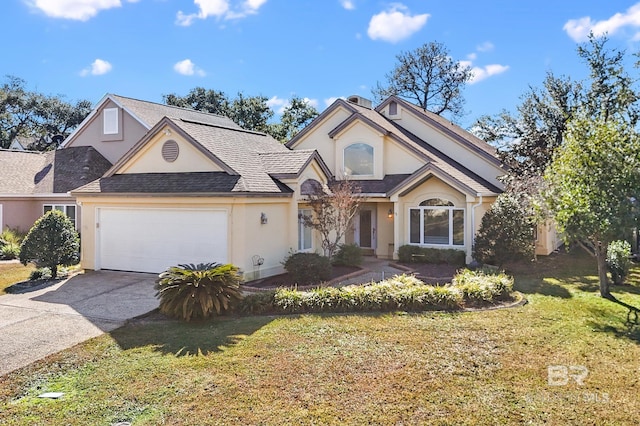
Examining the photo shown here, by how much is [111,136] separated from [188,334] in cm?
2065

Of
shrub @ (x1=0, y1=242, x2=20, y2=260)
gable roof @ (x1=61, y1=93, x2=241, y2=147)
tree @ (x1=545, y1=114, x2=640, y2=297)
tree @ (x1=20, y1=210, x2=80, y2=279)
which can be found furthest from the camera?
gable roof @ (x1=61, y1=93, x2=241, y2=147)

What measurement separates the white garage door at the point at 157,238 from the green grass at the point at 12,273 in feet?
8.95

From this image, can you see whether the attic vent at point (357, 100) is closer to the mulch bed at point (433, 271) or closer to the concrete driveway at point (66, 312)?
the mulch bed at point (433, 271)

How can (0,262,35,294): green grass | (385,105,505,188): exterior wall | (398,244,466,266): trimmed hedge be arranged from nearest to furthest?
(0,262,35,294): green grass
(398,244,466,266): trimmed hedge
(385,105,505,188): exterior wall

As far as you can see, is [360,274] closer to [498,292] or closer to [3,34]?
[498,292]

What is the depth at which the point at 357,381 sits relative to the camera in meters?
7.61

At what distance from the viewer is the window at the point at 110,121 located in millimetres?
27062

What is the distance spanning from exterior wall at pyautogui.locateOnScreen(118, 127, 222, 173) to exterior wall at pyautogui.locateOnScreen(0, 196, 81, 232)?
875 cm

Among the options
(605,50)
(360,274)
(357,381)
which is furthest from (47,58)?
(605,50)

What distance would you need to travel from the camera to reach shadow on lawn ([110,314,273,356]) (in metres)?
9.29

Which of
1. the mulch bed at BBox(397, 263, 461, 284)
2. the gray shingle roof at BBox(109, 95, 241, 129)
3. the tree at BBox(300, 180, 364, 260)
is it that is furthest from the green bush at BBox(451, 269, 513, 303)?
the gray shingle roof at BBox(109, 95, 241, 129)

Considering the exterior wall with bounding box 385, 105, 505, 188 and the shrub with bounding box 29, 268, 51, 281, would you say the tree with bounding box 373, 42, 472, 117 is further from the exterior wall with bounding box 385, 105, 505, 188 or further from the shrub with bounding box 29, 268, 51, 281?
the shrub with bounding box 29, 268, 51, 281

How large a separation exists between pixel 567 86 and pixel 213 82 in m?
37.0

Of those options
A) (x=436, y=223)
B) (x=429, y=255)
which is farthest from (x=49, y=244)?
(x=436, y=223)
